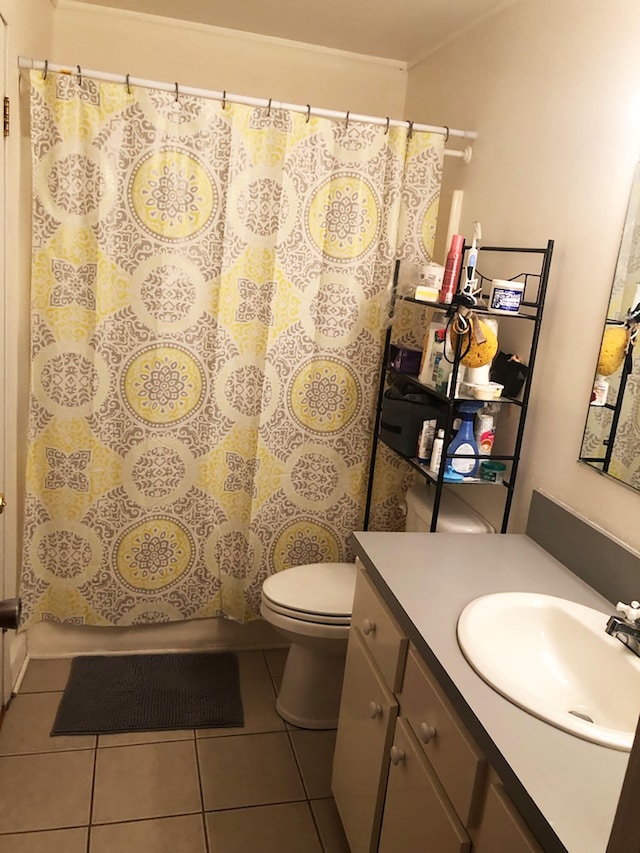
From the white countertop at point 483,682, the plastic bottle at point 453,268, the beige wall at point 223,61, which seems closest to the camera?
the white countertop at point 483,682

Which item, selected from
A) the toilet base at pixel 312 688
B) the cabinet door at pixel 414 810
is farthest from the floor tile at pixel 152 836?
the cabinet door at pixel 414 810

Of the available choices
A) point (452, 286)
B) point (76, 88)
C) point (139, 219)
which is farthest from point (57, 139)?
point (452, 286)

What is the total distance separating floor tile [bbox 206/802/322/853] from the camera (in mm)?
1858

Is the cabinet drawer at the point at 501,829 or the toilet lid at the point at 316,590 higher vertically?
the cabinet drawer at the point at 501,829

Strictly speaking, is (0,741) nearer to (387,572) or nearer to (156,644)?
(156,644)

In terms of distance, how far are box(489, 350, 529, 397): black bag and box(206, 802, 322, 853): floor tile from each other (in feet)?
4.38

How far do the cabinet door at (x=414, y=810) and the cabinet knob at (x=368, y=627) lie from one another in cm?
22

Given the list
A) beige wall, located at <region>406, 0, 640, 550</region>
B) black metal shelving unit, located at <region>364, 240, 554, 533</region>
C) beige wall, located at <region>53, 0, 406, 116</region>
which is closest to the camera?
beige wall, located at <region>406, 0, 640, 550</region>

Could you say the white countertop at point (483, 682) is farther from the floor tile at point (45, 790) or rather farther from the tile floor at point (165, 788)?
the floor tile at point (45, 790)

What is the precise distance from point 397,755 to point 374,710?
15 cm

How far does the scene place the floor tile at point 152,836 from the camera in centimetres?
182

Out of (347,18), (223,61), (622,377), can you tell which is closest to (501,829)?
(622,377)

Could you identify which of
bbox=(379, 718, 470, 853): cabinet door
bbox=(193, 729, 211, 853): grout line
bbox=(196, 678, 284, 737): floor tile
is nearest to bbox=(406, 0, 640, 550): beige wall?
bbox=(379, 718, 470, 853): cabinet door

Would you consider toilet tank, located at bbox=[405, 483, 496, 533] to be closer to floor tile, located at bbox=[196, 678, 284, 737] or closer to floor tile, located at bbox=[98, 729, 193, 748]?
floor tile, located at bbox=[196, 678, 284, 737]
